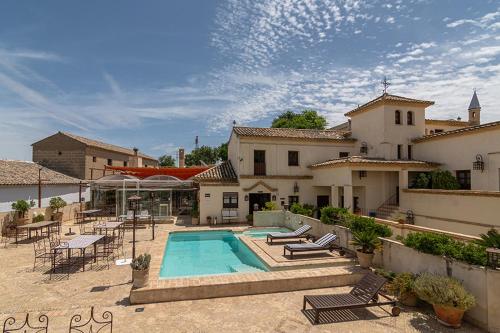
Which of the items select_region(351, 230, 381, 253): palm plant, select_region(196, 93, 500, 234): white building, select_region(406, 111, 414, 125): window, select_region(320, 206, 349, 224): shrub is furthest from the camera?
select_region(406, 111, 414, 125): window

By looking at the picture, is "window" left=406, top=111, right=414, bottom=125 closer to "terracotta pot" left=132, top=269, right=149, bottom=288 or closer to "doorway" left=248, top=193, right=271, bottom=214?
"doorway" left=248, top=193, right=271, bottom=214

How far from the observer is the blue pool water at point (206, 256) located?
41.2 feet

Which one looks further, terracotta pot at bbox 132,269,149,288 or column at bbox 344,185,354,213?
column at bbox 344,185,354,213

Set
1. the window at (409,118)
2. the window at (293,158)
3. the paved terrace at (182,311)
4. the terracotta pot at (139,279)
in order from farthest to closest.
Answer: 1. the window at (293,158)
2. the window at (409,118)
3. the terracotta pot at (139,279)
4. the paved terrace at (182,311)

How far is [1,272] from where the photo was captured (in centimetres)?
1115

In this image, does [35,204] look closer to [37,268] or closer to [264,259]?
[37,268]

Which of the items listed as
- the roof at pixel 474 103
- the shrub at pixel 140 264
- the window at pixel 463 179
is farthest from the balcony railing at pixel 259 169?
the roof at pixel 474 103

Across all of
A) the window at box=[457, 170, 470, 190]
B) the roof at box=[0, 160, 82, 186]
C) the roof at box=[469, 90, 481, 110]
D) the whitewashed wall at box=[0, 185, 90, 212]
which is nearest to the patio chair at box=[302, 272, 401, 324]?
the window at box=[457, 170, 470, 190]

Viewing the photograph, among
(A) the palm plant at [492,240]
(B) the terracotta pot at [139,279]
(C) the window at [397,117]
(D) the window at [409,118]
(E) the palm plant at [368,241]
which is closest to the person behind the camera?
(A) the palm plant at [492,240]

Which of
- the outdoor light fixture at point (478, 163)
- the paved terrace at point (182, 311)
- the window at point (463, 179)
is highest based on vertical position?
the outdoor light fixture at point (478, 163)

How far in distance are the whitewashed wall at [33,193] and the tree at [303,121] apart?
99.6 ft

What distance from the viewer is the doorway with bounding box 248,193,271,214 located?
2434cm

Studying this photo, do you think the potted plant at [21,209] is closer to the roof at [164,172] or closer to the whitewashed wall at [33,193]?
the whitewashed wall at [33,193]

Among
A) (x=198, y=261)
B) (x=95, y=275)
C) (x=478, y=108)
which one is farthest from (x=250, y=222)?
(x=478, y=108)
